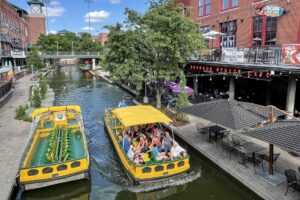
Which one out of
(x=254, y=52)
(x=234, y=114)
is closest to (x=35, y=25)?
(x=254, y=52)

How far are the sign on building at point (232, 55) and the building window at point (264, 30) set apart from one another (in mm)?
4709

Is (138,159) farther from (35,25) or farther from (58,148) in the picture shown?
(35,25)

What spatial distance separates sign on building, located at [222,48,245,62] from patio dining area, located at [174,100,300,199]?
6.33 m

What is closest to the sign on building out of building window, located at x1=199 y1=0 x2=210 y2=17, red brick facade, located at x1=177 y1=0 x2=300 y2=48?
red brick facade, located at x1=177 y1=0 x2=300 y2=48

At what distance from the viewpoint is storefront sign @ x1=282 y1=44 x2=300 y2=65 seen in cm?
1344

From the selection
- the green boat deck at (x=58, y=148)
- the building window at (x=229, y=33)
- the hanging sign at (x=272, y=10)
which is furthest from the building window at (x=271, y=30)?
the green boat deck at (x=58, y=148)

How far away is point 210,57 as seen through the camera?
21672 millimetres

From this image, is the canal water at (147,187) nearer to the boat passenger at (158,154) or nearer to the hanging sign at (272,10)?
the boat passenger at (158,154)

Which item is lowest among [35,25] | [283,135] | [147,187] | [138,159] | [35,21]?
[147,187]

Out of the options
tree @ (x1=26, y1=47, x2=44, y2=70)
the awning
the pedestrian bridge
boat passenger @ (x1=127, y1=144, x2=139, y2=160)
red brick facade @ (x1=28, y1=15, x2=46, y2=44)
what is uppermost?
red brick facade @ (x1=28, y1=15, x2=46, y2=44)

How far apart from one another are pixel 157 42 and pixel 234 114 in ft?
28.7

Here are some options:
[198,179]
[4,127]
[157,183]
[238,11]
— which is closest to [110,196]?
[157,183]

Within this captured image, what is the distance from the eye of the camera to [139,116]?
11852mm

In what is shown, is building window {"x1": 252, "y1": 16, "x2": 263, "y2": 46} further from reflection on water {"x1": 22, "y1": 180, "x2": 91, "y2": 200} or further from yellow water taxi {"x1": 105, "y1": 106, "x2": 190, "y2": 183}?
reflection on water {"x1": 22, "y1": 180, "x2": 91, "y2": 200}
